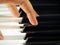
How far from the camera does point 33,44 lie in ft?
4.57

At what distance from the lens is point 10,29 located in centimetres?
158

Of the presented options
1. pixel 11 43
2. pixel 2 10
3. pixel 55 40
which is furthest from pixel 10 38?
pixel 2 10

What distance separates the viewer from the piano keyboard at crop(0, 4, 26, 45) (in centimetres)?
142

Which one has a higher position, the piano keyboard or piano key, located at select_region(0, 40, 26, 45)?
the piano keyboard

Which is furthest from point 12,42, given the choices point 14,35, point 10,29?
point 10,29

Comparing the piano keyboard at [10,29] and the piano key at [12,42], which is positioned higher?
the piano keyboard at [10,29]

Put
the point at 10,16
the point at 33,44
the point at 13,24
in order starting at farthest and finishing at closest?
the point at 10,16 < the point at 13,24 < the point at 33,44

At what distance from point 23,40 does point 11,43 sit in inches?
3.2

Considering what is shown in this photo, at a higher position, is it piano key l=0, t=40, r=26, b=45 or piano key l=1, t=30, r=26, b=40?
piano key l=1, t=30, r=26, b=40

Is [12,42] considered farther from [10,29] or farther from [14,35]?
[10,29]

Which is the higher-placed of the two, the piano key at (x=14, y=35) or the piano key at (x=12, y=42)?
the piano key at (x=14, y=35)

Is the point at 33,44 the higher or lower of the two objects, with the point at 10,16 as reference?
lower

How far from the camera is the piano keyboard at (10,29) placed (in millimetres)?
1420

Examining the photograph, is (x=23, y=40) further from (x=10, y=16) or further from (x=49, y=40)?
(x=10, y=16)
